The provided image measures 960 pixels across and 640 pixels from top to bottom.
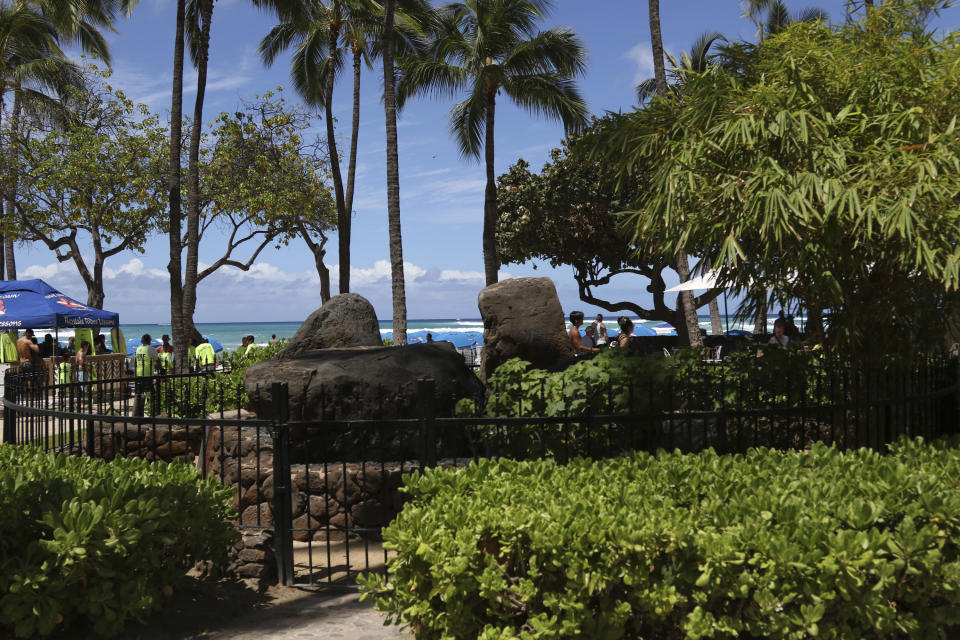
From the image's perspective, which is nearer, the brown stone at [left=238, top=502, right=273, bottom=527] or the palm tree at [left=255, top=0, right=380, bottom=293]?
the brown stone at [left=238, top=502, right=273, bottom=527]

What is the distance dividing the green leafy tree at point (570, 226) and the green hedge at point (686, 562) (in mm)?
22644

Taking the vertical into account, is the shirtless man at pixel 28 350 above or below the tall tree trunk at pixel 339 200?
below

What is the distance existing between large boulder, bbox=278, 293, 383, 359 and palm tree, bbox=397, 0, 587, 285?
10059mm

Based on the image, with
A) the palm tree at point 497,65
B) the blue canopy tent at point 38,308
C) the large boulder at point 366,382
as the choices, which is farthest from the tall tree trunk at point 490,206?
the large boulder at point 366,382

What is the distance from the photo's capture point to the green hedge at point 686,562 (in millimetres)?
3422

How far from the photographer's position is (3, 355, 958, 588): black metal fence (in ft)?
18.4

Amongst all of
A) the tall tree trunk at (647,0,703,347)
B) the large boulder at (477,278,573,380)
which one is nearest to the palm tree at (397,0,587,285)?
the tall tree trunk at (647,0,703,347)

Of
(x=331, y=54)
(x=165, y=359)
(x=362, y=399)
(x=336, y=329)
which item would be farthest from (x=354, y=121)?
(x=362, y=399)

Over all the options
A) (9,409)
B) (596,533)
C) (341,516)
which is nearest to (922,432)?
(596,533)

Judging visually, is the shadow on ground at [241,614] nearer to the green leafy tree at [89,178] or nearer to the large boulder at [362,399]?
the large boulder at [362,399]

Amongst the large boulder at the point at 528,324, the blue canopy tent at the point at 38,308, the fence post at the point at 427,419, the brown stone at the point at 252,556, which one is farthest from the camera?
the blue canopy tent at the point at 38,308

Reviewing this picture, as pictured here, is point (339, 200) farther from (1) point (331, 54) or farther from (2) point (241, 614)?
(2) point (241, 614)

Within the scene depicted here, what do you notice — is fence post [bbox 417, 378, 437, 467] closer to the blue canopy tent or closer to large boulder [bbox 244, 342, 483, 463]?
large boulder [bbox 244, 342, 483, 463]

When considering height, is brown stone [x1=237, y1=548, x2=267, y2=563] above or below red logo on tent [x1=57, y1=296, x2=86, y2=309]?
below
